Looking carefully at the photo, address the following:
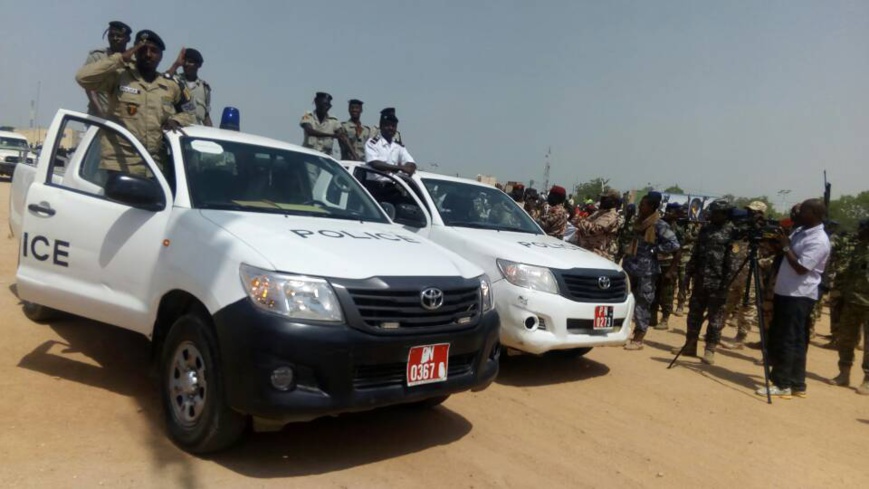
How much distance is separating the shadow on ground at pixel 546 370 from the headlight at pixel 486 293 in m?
1.80

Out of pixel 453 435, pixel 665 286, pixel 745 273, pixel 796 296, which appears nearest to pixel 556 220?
pixel 665 286

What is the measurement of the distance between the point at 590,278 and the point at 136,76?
4.37 m

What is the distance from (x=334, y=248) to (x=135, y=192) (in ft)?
4.27

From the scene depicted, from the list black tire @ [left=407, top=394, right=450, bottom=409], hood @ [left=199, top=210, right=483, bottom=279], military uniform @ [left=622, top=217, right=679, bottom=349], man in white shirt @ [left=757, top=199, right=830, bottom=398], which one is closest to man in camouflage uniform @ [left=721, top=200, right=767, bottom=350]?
military uniform @ [left=622, top=217, right=679, bottom=349]

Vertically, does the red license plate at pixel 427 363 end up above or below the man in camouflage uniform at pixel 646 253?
below

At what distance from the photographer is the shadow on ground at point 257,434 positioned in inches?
137

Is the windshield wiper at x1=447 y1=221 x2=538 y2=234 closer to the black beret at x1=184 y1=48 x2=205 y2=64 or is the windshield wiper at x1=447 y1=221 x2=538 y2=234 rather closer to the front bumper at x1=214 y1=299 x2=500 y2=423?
the front bumper at x1=214 y1=299 x2=500 y2=423

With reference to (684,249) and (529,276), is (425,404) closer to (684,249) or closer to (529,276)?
(529,276)

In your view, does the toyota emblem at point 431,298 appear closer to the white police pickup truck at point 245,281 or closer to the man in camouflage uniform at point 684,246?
the white police pickup truck at point 245,281

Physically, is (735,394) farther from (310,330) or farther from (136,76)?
(136,76)

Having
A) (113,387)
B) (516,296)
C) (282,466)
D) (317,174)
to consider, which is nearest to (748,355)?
(516,296)

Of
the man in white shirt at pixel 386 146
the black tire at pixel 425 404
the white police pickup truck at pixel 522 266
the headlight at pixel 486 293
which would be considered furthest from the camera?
the man in white shirt at pixel 386 146

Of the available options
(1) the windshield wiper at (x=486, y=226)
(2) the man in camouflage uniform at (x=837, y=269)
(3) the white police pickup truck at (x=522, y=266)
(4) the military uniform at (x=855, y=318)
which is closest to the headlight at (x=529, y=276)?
(3) the white police pickup truck at (x=522, y=266)

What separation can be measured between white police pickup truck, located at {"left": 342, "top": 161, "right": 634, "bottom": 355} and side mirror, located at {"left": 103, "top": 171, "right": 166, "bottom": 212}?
2.14 m
